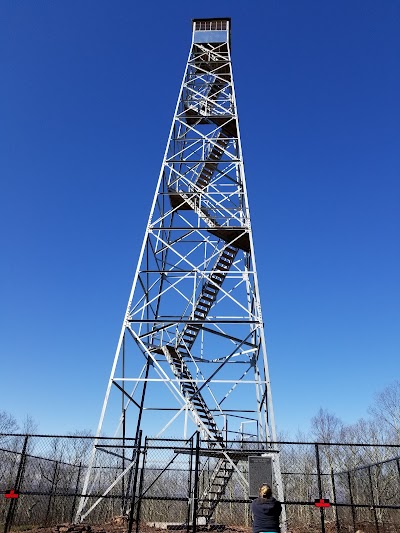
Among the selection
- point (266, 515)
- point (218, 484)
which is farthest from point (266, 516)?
point (218, 484)

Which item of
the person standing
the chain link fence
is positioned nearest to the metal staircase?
the chain link fence

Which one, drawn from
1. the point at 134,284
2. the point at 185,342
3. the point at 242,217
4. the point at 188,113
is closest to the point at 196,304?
the point at 185,342

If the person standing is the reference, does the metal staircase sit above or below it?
above

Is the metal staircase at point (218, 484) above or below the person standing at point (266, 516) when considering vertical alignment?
above

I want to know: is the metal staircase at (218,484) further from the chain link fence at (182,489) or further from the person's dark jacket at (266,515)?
the person's dark jacket at (266,515)

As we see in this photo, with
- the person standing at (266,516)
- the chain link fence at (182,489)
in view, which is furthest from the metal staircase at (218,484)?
the person standing at (266,516)

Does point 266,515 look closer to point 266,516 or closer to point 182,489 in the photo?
point 266,516

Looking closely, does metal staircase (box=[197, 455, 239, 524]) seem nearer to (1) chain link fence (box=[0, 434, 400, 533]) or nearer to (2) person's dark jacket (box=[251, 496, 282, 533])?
(1) chain link fence (box=[0, 434, 400, 533])

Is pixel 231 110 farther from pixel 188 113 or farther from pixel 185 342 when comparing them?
pixel 185 342

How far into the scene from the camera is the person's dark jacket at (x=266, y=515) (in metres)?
6.18

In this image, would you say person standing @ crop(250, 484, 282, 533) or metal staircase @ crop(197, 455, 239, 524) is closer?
person standing @ crop(250, 484, 282, 533)

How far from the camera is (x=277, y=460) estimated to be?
34.6ft

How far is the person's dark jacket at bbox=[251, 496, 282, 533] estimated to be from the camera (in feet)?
20.3

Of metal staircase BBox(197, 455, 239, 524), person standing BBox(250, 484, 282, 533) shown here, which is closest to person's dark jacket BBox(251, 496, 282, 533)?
person standing BBox(250, 484, 282, 533)
